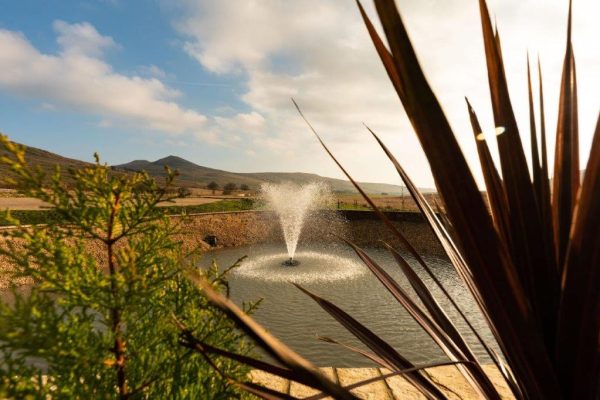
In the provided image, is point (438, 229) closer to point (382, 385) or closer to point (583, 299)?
point (583, 299)

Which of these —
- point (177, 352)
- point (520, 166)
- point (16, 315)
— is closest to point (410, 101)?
point (520, 166)

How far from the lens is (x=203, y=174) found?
19262 cm

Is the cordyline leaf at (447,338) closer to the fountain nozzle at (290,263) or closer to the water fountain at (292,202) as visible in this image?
the fountain nozzle at (290,263)

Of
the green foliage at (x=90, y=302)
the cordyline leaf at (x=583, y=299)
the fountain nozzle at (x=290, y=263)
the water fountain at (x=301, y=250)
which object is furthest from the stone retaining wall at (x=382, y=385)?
the fountain nozzle at (x=290, y=263)

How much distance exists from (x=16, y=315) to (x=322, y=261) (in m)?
19.1

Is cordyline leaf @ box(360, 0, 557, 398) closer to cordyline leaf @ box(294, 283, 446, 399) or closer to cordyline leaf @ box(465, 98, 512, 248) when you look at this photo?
cordyline leaf @ box(465, 98, 512, 248)

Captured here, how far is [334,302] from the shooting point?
40.8 feet

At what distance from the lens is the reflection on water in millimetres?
8789

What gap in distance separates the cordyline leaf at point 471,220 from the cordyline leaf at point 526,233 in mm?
94

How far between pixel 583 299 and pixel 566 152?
1.58ft

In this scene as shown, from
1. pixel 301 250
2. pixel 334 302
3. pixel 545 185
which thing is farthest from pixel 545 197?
pixel 301 250

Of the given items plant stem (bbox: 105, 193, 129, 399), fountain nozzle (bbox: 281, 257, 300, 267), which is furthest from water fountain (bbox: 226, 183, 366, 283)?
plant stem (bbox: 105, 193, 129, 399)

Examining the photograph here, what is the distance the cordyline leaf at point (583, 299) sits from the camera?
634 millimetres

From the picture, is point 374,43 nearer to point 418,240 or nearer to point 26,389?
point 26,389
